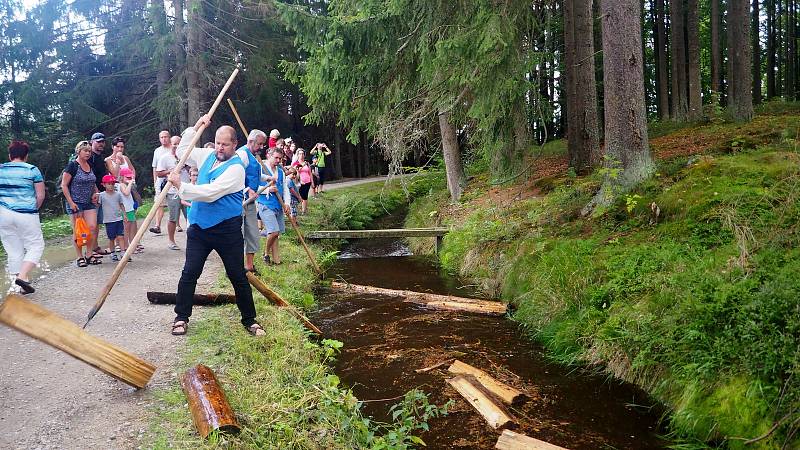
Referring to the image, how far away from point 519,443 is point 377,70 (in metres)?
8.36

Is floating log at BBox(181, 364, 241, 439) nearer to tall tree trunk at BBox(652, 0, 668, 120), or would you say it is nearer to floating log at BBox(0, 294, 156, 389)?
floating log at BBox(0, 294, 156, 389)

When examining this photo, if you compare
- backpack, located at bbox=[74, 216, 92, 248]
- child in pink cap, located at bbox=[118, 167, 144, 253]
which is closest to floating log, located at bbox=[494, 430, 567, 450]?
backpack, located at bbox=[74, 216, 92, 248]

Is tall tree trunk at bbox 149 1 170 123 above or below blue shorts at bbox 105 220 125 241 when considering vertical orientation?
above

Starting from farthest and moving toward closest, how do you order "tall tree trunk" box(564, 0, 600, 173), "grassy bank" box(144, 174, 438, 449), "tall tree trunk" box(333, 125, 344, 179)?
"tall tree trunk" box(333, 125, 344, 179)
"tall tree trunk" box(564, 0, 600, 173)
"grassy bank" box(144, 174, 438, 449)

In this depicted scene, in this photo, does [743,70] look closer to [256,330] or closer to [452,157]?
[452,157]

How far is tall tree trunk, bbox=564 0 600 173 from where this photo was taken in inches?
444

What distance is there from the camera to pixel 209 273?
8859 mm

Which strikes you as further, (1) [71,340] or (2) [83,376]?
(2) [83,376]

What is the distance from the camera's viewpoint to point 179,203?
991 cm

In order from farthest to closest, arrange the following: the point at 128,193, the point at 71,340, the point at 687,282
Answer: the point at 128,193
the point at 687,282
the point at 71,340

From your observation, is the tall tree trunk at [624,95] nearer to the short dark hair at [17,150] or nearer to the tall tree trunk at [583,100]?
the tall tree trunk at [583,100]

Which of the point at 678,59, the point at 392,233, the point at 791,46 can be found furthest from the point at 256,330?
the point at 791,46

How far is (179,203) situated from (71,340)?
20.0 ft

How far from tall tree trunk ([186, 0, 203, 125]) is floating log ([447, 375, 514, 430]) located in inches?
621
